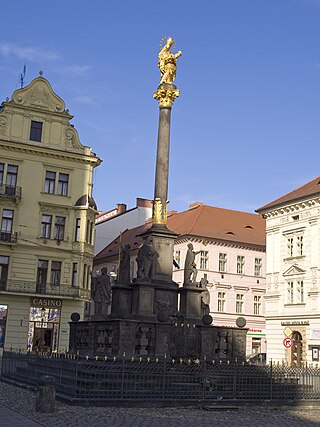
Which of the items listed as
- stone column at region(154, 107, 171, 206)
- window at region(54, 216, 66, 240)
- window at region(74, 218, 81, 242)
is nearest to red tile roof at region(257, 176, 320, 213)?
window at region(74, 218, 81, 242)

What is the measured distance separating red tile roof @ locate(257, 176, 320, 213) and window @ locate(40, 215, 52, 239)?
49.1 ft

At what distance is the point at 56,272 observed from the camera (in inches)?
1467

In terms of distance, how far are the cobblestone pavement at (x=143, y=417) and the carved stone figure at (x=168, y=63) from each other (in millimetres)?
11026

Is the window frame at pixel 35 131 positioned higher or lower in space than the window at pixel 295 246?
higher

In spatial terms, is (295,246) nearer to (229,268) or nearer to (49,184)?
(229,268)

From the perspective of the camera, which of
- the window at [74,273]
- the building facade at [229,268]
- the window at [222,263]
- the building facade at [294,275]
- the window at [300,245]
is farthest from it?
the window at [222,263]

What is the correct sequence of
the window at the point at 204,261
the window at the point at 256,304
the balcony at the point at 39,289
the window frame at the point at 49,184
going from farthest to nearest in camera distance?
1. the window at the point at 256,304
2. the window at the point at 204,261
3. the window frame at the point at 49,184
4. the balcony at the point at 39,289

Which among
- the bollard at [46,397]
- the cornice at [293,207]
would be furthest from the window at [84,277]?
the bollard at [46,397]

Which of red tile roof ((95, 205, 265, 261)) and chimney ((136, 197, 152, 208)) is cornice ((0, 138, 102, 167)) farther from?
chimney ((136, 197, 152, 208))

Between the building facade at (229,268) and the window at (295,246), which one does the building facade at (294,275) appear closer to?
the window at (295,246)

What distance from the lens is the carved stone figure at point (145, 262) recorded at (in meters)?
17.7

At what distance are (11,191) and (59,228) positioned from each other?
373cm

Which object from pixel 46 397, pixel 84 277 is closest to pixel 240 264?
pixel 84 277

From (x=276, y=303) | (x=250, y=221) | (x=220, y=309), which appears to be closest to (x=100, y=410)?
(x=276, y=303)
